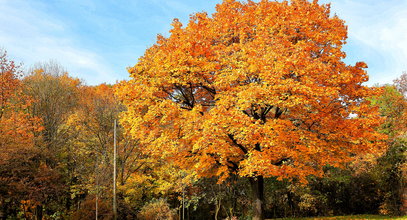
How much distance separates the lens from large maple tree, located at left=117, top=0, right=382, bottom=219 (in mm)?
12734

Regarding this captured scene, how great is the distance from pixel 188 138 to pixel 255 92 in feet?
11.7

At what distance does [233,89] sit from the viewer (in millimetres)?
13992

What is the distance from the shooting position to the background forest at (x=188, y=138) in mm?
14070

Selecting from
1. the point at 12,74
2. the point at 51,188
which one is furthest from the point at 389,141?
the point at 12,74

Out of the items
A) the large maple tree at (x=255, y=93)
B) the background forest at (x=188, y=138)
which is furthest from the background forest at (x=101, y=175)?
the large maple tree at (x=255, y=93)

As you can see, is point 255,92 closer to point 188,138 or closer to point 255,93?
point 255,93

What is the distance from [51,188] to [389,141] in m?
25.0

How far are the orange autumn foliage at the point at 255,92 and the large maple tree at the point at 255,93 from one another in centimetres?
6

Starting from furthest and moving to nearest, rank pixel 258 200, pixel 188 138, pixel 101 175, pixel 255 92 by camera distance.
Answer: pixel 101 175
pixel 258 200
pixel 188 138
pixel 255 92

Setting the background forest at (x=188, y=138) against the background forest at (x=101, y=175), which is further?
the background forest at (x=101, y=175)

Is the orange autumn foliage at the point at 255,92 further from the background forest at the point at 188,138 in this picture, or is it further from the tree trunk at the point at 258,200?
the tree trunk at the point at 258,200

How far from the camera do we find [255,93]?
40.9 feet

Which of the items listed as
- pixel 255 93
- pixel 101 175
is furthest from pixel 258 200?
pixel 101 175

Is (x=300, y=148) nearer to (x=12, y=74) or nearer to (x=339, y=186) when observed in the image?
(x=339, y=186)
